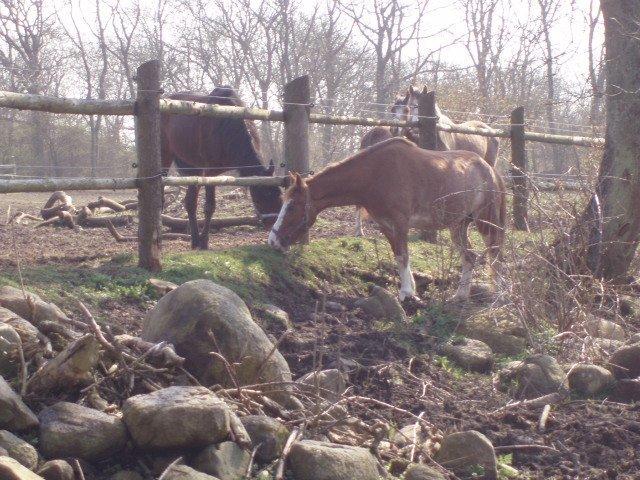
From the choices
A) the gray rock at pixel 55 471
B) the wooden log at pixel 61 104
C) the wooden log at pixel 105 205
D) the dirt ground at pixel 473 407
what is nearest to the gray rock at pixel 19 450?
the gray rock at pixel 55 471

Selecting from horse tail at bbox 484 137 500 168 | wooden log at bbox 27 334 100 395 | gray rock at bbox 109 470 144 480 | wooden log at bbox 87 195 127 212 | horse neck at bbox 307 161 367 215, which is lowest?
gray rock at bbox 109 470 144 480

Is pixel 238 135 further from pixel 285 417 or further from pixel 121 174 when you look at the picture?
pixel 121 174

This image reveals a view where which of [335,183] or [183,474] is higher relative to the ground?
[335,183]

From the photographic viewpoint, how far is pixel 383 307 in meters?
7.11

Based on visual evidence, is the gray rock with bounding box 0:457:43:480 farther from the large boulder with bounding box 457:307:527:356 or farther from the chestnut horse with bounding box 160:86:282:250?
the chestnut horse with bounding box 160:86:282:250

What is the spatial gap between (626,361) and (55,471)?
157 inches

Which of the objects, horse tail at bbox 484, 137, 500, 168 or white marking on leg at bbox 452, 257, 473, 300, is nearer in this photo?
white marking on leg at bbox 452, 257, 473, 300

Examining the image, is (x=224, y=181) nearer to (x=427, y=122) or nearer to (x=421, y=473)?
(x=427, y=122)

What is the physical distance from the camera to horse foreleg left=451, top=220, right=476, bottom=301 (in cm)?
768

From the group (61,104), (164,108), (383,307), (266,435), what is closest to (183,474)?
(266,435)

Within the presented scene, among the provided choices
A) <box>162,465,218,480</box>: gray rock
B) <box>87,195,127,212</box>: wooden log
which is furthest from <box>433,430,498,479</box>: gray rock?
<box>87,195,127,212</box>: wooden log

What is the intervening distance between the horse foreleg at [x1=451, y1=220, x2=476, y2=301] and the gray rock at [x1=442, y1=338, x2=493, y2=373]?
3.89 ft

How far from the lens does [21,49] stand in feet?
96.8

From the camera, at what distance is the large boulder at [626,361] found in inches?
222
